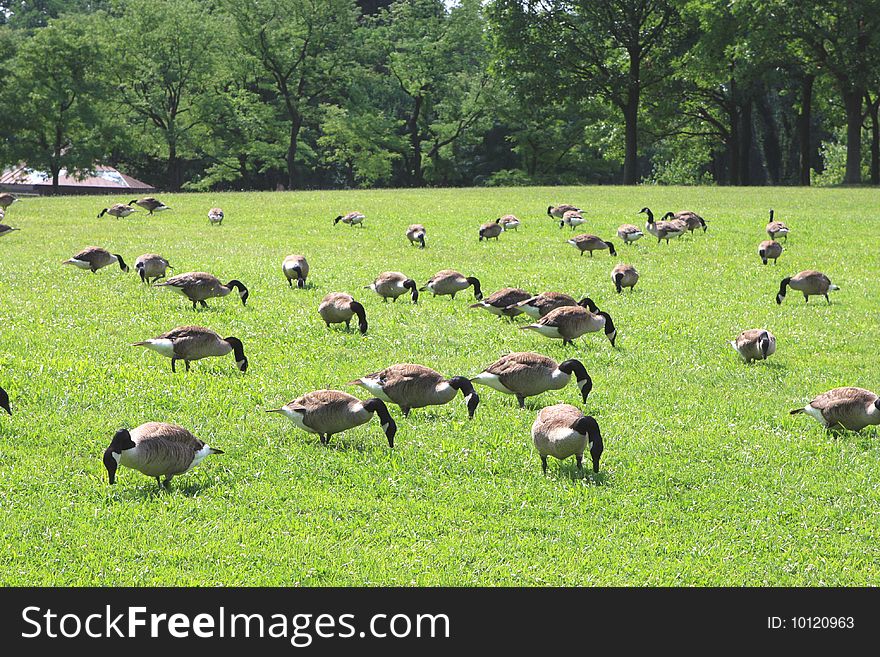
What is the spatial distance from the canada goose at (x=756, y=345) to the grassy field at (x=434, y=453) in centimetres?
28

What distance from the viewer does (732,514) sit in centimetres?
936

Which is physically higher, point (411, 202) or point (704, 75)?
point (704, 75)

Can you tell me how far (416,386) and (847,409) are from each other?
5332mm

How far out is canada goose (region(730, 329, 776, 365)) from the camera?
49.2 ft

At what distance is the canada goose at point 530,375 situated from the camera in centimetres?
1174

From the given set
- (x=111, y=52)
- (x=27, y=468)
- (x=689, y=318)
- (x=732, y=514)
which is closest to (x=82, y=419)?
(x=27, y=468)

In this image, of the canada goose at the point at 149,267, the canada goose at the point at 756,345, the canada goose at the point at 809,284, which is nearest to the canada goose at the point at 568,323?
the canada goose at the point at 756,345

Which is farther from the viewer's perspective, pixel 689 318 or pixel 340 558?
pixel 689 318

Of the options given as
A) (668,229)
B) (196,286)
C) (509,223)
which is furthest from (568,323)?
(509,223)

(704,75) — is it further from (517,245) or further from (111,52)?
(111,52)

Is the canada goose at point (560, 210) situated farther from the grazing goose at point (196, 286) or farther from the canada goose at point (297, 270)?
the grazing goose at point (196, 286)

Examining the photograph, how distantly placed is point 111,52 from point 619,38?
39.1 m

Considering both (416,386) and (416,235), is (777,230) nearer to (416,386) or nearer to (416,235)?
(416,235)

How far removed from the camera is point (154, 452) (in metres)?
8.98
